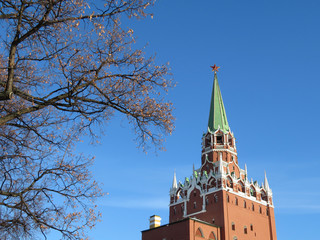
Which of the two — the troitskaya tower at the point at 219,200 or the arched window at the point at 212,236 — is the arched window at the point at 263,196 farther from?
the arched window at the point at 212,236

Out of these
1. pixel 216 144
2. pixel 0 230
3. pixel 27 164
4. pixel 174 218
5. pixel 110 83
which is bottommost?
pixel 0 230

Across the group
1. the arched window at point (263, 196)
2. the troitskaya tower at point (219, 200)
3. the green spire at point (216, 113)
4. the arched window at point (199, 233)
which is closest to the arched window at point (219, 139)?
the troitskaya tower at point (219, 200)

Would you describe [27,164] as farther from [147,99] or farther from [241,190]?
[241,190]

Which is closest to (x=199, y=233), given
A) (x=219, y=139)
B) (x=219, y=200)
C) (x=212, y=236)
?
(x=212, y=236)

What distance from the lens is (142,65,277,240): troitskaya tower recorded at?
170ft

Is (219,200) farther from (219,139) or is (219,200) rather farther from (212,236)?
(219,139)

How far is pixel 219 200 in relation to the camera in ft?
179

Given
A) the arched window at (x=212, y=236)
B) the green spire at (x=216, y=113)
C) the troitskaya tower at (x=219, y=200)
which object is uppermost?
the green spire at (x=216, y=113)

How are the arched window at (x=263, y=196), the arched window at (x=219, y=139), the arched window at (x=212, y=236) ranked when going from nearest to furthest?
1. the arched window at (x=212, y=236)
2. the arched window at (x=263, y=196)
3. the arched window at (x=219, y=139)

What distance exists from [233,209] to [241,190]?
4583 mm

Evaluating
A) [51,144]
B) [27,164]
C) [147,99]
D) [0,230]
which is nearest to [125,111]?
[147,99]

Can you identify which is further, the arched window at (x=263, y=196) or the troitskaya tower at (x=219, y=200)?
the arched window at (x=263, y=196)

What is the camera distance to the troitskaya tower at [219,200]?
51.9m

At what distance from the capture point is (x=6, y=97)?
11.2m
